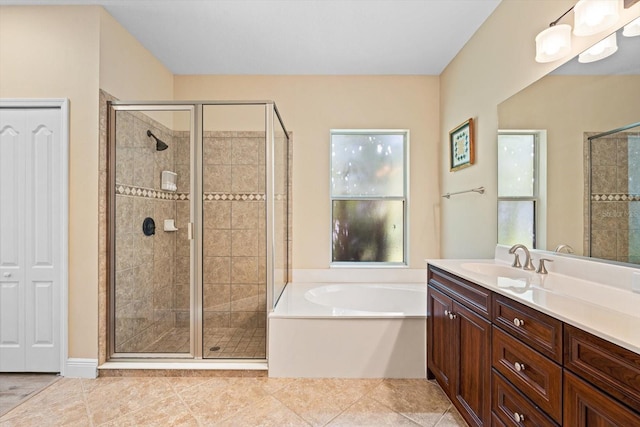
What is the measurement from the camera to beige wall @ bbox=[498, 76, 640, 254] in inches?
54.2

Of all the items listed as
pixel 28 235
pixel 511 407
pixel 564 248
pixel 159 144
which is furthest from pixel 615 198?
pixel 28 235

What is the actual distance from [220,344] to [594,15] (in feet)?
9.77

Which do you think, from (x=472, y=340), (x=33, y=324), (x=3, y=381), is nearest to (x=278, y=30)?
(x=472, y=340)

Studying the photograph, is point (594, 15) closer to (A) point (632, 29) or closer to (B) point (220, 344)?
(A) point (632, 29)

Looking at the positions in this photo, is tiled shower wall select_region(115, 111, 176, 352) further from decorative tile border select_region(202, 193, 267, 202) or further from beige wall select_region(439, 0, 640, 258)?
beige wall select_region(439, 0, 640, 258)

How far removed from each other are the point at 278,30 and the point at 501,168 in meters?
2.05

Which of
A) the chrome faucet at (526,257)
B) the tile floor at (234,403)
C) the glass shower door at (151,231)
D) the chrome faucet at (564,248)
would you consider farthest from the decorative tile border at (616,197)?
the glass shower door at (151,231)

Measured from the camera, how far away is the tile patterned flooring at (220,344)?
7.97 feet

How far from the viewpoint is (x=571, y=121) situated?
5.29ft

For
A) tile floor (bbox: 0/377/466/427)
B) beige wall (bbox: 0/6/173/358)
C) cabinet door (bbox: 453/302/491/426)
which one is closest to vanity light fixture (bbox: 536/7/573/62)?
cabinet door (bbox: 453/302/491/426)

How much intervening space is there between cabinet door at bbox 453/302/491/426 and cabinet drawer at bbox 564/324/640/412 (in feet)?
1.61

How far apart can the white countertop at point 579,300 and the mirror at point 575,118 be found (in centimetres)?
20

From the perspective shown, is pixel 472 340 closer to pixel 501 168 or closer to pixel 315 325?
pixel 315 325

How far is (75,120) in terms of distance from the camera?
7.68 feet
